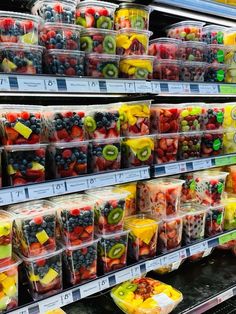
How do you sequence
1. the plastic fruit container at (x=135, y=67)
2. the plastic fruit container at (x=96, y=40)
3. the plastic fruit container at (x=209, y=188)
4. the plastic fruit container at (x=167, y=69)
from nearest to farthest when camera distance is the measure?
the plastic fruit container at (x=96, y=40)
the plastic fruit container at (x=135, y=67)
the plastic fruit container at (x=167, y=69)
the plastic fruit container at (x=209, y=188)

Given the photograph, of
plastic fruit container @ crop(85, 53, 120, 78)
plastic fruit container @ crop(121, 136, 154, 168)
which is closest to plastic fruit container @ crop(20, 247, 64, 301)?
plastic fruit container @ crop(121, 136, 154, 168)

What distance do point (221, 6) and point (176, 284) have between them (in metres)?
1.59

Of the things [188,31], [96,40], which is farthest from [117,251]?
[188,31]

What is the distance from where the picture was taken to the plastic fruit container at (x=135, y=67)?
170 centimetres

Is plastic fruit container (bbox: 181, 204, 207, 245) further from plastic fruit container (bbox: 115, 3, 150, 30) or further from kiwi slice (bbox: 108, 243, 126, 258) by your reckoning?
plastic fruit container (bbox: 115, 3, 150, 30)

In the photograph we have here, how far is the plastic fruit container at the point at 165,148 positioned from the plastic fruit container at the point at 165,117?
0.03 meters

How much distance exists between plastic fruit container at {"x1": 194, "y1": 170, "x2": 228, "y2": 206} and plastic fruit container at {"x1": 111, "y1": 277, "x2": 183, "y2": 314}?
0.56 m

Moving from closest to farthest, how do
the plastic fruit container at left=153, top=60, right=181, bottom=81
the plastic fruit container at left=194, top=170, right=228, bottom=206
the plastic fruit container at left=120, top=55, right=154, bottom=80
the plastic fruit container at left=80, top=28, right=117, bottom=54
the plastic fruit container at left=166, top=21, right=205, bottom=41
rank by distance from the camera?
the plastic fruit container at left=80, top=28, right=117, bottom=54 < the plastic fruit container at left=120, top=55, right=154, bottom=80 < the plastic fruit container at left=153, top=60, right=181, bottom=81 < the plastic fruit container at left=166, top=21, right=205, bottom=41 < the plastic fruit container at left=194, top=170, right=228, bottom=206

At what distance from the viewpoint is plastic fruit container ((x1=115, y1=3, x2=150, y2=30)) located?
172cm

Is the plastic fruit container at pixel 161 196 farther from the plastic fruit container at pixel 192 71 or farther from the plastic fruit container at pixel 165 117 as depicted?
the plastic fruit container at pixel 192 71

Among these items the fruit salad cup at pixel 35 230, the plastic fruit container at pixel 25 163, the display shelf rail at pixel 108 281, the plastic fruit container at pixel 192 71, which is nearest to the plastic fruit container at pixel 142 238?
the display shelf rail at pixel 108 281

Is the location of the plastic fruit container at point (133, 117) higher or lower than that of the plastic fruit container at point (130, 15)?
lower

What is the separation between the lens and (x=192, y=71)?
1945 mm

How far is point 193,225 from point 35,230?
0.98 m
